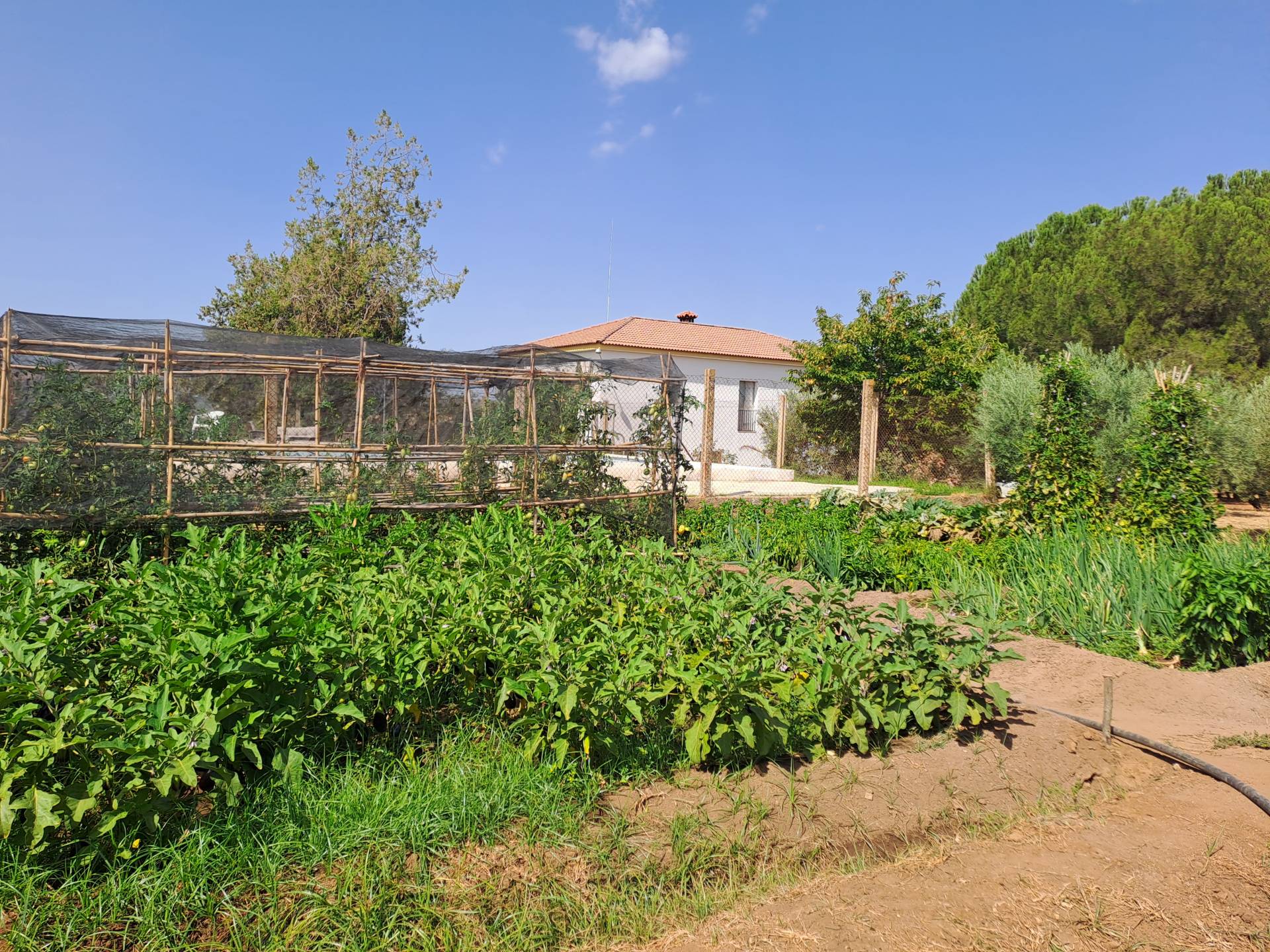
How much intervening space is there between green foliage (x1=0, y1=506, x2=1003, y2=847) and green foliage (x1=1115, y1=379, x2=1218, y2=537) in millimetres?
4408

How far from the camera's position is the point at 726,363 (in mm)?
23969

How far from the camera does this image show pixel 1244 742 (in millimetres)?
3848

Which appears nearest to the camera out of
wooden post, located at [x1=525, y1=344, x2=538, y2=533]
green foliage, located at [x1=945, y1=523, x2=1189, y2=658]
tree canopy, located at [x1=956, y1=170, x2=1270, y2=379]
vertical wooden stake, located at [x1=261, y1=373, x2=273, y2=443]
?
green foliage, located at [x1=945, y1=523, x2=1189, y2=658]

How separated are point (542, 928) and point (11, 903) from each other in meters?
1.32

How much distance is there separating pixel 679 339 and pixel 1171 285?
12.2m

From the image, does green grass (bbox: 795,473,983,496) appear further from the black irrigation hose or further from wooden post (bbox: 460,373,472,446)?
the black irrigation hose

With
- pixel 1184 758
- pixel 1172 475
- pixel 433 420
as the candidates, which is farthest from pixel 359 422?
pixel 1172 475

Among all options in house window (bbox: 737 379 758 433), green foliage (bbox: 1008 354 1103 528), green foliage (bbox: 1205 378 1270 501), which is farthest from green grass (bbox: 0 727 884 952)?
house window (bbox: 737 379 758 433)

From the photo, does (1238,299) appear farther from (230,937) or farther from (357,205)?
(230,937)

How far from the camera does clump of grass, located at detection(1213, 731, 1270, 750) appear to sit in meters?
3.82

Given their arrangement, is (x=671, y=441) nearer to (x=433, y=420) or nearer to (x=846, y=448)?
(x=433, y=420)

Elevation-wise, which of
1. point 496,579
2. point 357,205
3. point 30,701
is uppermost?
point 357,205

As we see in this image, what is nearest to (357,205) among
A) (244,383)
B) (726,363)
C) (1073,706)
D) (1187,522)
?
(726,363)

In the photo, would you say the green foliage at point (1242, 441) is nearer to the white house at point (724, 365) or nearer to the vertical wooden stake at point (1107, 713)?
the white house at point (724, 365)
